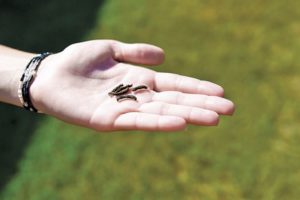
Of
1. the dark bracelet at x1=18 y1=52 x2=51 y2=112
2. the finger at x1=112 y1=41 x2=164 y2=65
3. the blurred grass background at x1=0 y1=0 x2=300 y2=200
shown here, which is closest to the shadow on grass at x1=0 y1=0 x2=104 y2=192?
the blurred grass background at x1=0 y1=0 x2=300 y2=200

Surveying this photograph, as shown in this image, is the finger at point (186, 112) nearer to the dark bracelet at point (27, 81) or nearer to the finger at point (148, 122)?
the finger at point (148, 122)

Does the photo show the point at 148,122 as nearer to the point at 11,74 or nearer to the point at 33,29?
the point at 11,74

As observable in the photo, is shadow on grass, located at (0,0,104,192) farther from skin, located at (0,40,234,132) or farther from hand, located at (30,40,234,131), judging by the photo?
hand, located at (30,40,234,131)

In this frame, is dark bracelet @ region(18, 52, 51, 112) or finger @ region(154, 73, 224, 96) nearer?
finger @ region(154, 73, 224, 96)

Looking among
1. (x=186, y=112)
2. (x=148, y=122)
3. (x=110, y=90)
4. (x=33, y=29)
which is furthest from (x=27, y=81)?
(x=33, y=29)

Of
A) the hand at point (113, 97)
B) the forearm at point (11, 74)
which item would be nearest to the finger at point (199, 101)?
the hand at point (113, 97)

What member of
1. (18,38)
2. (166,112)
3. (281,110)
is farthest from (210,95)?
(18,38)
